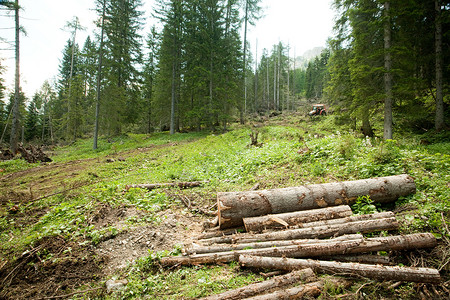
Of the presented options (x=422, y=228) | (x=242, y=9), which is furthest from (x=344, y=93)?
(x=242, y=9)

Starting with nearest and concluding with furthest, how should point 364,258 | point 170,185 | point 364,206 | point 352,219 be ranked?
point 364,258 < point 352,219 < point 364,206 < point 170,185

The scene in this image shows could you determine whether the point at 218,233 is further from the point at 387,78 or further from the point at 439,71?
the point at 439,71

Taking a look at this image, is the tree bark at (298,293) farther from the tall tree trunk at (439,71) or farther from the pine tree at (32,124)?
the pine tree at (32,124)

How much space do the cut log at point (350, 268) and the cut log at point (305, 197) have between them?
3.93ft

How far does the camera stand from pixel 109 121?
19.7m

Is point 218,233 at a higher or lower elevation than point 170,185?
lower

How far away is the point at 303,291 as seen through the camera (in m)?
2.49

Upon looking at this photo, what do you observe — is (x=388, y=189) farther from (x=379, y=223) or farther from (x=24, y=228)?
(x=24, y=228)

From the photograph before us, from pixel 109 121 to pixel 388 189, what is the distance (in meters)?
22.5

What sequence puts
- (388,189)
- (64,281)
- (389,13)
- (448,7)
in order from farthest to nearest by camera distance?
(448,7)
(389,13)
(388,189)
(64,281)

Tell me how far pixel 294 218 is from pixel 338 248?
99 centimetres

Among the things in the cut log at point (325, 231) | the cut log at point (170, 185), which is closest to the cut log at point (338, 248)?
the cut log at point (325, 231)

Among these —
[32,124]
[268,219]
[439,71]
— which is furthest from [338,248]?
[32,124]

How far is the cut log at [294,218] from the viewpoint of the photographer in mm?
3881
